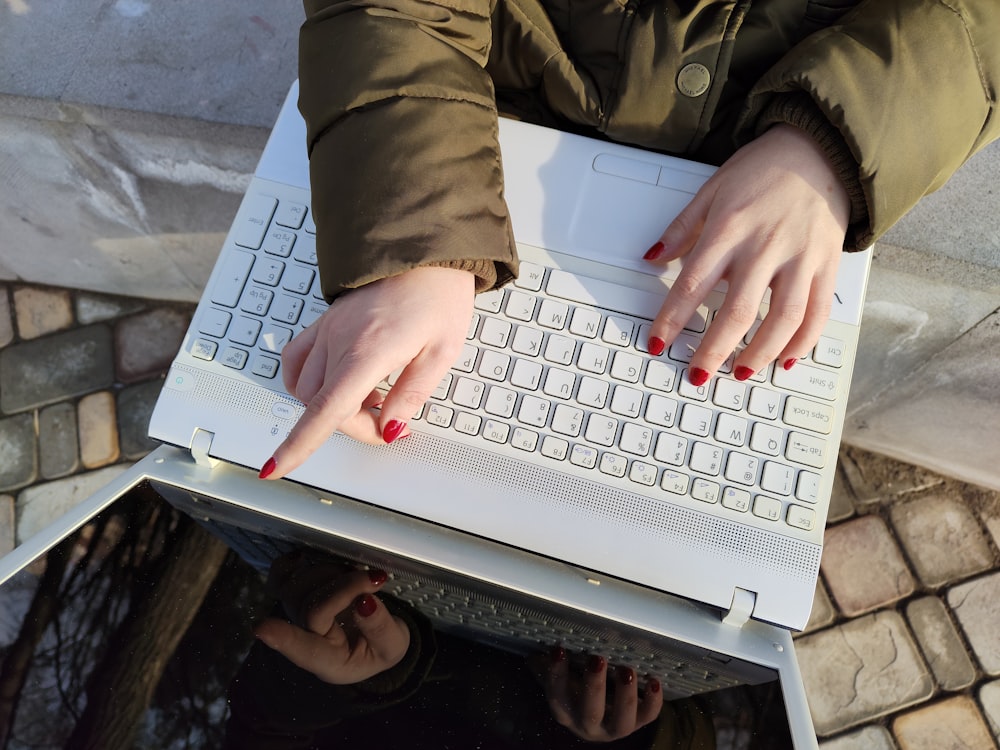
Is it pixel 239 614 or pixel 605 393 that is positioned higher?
pixel 605 393

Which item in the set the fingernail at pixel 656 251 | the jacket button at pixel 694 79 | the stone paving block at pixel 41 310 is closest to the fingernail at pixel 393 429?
the fingernail at pixel 656 251

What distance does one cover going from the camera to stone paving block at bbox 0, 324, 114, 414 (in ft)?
5.83

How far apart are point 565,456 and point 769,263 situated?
328mm

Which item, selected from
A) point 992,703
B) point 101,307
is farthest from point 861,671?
point 101,307

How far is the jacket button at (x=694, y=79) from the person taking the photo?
0.88m

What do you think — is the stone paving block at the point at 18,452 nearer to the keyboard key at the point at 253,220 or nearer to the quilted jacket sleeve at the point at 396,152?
the keyboard key at the point at 253,220

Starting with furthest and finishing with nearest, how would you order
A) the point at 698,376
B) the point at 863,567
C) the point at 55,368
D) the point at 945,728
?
the point at 55,368 → the point at 863,567 → the point at 945,728 → the point at 698,376

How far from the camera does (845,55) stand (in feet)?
2.58

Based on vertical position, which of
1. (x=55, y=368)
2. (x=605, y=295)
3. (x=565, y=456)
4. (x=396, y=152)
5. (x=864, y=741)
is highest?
(x=396, y=152)

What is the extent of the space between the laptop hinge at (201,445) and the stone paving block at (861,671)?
1255 millimetres

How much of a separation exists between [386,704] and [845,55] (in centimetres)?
86

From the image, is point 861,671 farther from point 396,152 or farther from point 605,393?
point 396,152

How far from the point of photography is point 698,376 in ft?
2.70

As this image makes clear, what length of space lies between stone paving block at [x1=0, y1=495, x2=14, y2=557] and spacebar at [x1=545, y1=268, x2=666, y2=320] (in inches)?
60.7
